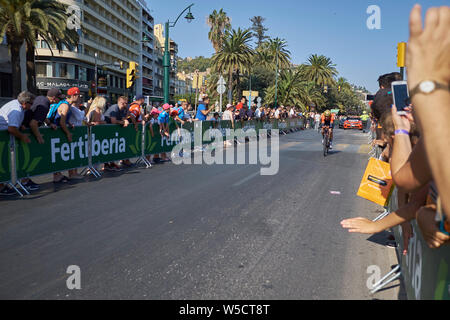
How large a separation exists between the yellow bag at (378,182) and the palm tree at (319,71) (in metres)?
69.8

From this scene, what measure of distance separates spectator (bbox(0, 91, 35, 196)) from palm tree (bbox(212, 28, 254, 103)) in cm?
3993

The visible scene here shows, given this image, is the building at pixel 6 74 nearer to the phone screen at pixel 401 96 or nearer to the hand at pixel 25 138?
the hand at pixel 25 138

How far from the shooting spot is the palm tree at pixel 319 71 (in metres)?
70.9

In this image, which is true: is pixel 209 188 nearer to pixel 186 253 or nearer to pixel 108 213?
pixel 108 213

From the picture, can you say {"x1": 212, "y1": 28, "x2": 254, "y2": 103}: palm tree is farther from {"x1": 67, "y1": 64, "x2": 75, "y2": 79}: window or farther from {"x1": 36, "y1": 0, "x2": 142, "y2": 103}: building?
{"x1": 67, "y1": 64, "x2": 75, "y2": 79}: window

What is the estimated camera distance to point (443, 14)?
1304 millimetres

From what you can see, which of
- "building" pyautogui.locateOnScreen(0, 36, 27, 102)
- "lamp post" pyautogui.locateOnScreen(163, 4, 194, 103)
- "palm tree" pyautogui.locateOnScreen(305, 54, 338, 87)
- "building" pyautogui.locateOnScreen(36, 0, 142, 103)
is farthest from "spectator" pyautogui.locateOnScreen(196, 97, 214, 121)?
"palm tree" pyautogui.locateOnScreen(305, 54, 338, 87)

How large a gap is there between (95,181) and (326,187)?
5.16m

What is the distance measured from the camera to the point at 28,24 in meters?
24.6

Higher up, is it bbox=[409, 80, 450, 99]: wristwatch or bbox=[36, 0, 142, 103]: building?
bbox=[36, 0, 142, 103]: building

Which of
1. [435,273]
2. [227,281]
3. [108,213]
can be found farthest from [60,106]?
[435,273]

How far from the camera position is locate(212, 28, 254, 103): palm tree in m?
47.1

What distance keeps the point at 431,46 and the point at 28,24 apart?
2778 centimetres

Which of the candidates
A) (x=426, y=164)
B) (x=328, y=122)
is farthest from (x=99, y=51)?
(x=426, y=164)
